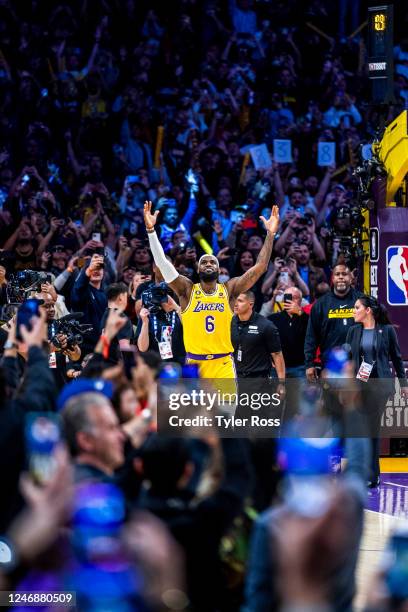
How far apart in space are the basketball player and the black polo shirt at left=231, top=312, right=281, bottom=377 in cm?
169

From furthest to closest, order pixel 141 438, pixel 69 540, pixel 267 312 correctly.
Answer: pixel 267 312 → pixel 141 438 → pixel 69 540

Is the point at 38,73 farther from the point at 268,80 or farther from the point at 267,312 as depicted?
the point at 267,312

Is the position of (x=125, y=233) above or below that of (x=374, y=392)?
above

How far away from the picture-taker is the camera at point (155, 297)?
47.1 ft

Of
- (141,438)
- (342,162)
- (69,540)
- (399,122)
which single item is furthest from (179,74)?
(69,540)

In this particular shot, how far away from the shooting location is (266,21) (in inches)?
888

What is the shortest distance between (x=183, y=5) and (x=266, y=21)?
4.70ft

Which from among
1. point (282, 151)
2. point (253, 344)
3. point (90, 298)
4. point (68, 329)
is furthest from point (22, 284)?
point (282, 151)

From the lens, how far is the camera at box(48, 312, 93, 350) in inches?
527

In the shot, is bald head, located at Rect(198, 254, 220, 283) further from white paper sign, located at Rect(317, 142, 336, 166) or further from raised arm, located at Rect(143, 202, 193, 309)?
white paper sign, located at Rect(317, 142, 336, 166)

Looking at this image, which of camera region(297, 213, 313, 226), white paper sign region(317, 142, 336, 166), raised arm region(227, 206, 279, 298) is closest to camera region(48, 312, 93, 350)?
raised arm region(227, 206, 279, 298)

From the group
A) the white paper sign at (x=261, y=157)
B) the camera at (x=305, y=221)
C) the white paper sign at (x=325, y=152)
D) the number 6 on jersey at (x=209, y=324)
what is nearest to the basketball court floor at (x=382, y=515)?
the number 6 on jersey at (x=209, y=324)

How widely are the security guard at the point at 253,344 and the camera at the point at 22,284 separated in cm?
235

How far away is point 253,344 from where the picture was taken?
14.9m
